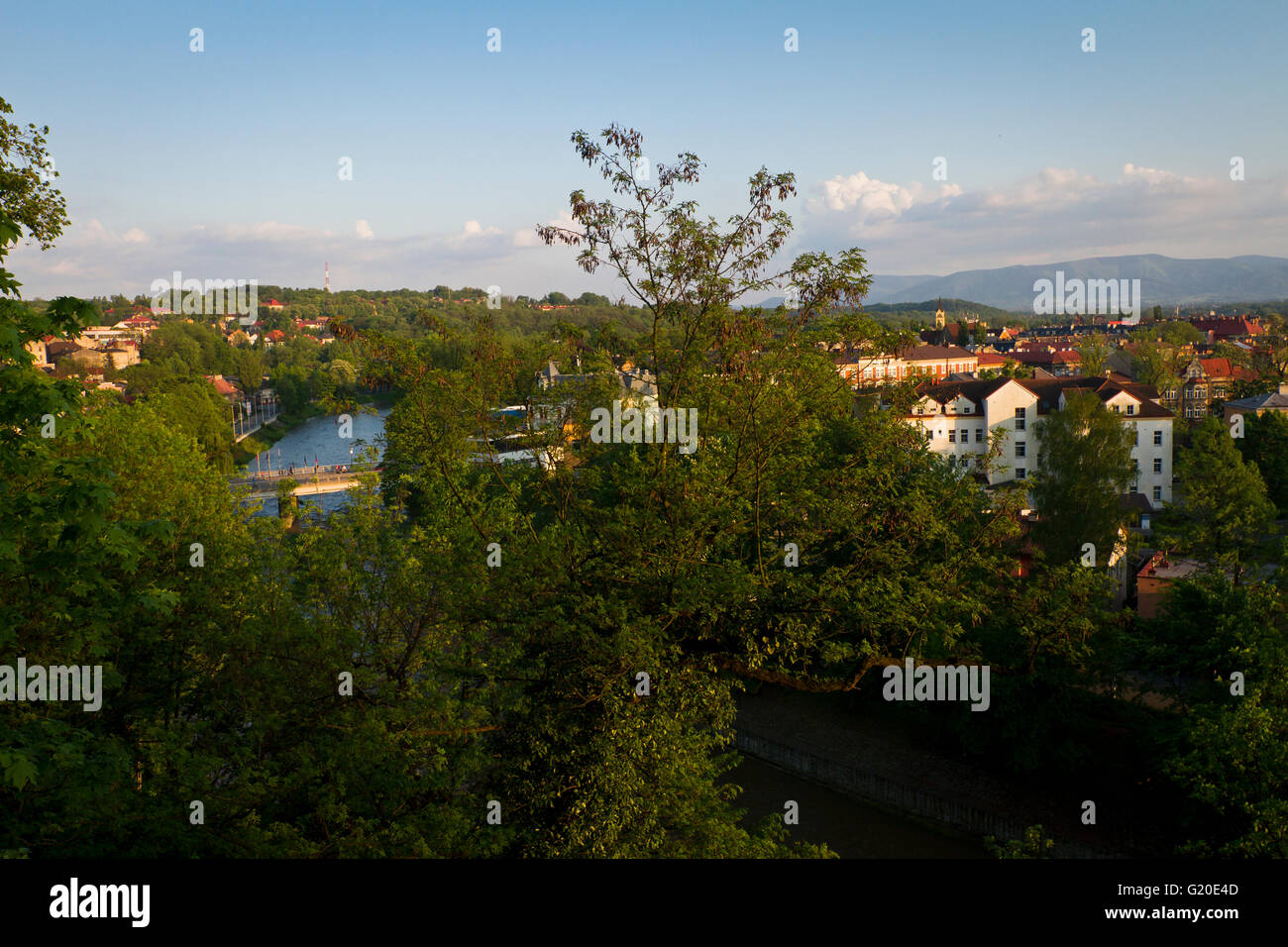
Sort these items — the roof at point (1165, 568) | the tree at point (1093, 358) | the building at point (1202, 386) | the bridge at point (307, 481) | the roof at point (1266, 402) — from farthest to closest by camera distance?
the tree at point (1093, 358) → the building at point (1202, 386) → the roof at point (1266, 402) → the bridge at point (307, 481) → the roof at point (1165, 568)

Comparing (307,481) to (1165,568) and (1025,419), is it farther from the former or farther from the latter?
(1165,568)

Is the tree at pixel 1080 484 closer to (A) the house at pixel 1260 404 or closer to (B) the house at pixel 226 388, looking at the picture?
(A) the house at pixel 1260 404

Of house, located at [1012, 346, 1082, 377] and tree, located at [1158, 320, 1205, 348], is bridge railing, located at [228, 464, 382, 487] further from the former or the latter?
tree, located at [1158, 320, 1205, 348]

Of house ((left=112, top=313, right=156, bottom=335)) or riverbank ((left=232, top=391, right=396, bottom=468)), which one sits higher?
house ((left=112, top=313, right=156, bottom=335))

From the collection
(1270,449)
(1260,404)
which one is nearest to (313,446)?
(1270,449)

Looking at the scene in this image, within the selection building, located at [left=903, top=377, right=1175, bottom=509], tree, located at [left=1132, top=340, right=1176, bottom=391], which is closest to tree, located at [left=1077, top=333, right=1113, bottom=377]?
tree, located at [left=1132, top=340, right=1176, bottom=391]

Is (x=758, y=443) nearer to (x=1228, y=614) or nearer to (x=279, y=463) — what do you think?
(x=1228, y=614)

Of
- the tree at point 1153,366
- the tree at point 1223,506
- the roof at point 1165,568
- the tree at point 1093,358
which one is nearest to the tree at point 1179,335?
the tree at point 1153,366
